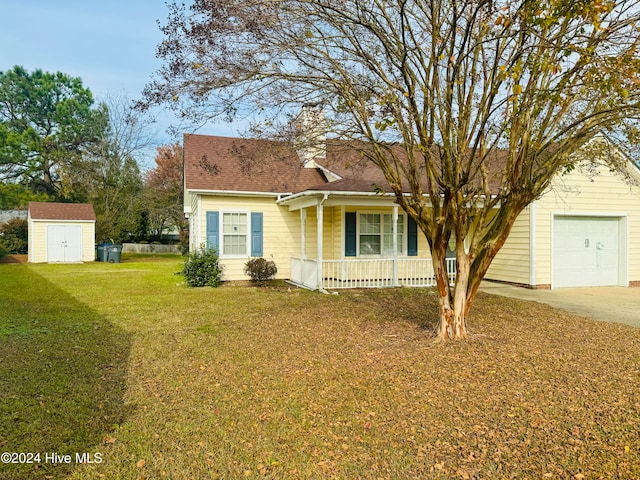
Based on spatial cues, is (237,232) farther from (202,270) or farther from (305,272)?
(305,272)

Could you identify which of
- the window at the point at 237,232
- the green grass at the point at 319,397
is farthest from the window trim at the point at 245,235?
the green grass at the point at 319,397

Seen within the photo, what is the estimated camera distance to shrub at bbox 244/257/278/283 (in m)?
13.7

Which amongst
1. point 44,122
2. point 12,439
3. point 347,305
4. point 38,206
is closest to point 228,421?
point 12,439

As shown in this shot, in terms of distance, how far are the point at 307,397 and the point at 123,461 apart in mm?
1758

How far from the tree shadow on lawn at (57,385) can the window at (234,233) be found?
530 cm

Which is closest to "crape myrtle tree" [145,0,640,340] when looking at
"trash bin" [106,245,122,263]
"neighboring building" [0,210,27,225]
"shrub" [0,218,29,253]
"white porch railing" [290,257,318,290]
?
"white porch railing" [290,257,318,290]

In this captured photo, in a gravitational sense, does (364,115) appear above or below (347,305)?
above

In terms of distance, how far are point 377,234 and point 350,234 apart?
0.94m

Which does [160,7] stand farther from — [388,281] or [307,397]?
[388,281]

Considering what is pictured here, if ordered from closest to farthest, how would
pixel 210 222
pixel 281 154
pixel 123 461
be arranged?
pixel 123 461 < pixel 281 154 < pixel 210 222

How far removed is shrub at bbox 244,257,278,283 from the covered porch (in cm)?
78

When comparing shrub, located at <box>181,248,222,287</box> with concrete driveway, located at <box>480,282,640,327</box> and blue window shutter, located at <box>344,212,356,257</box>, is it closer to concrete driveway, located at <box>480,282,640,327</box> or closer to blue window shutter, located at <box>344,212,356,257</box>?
blue window shutter, located at <box>344,212,356,257</box>

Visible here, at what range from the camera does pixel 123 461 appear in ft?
10.6

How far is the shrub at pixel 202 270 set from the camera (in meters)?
13.0
